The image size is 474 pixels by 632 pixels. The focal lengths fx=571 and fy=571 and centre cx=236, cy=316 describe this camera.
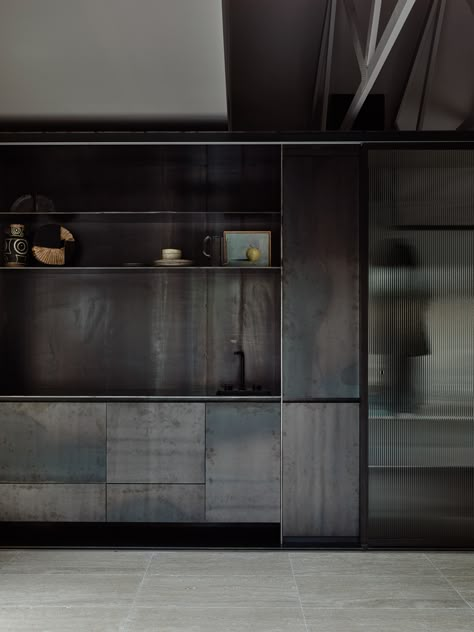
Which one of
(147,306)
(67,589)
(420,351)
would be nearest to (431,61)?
(420,351)

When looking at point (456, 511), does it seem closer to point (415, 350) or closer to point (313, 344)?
point (415, 350)

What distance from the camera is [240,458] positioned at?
13.1ft

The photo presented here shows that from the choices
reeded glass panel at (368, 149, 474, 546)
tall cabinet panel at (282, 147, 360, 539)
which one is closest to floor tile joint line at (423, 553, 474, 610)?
reeded glass panel at (368, 149, 474, 546)

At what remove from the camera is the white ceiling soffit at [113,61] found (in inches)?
112

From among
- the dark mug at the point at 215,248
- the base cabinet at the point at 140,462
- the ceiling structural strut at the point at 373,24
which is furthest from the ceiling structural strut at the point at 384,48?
the base cabinet at the point at 140,462

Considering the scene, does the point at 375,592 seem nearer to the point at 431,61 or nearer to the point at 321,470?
the point at 321,470

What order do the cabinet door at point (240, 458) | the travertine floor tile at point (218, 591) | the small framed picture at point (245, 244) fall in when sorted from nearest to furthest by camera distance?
the travertine floor tile at point (218, 591)
the cabinet door at point (240, 458)
the small framed picture at point (245, 244)

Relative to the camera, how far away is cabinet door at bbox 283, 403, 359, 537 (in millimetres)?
3893

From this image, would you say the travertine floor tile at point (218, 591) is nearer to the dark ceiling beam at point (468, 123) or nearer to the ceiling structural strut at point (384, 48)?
the ceiling structural strut at point (384, 48)

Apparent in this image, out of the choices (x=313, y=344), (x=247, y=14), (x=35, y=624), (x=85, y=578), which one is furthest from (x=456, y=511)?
(x=247, y=14)

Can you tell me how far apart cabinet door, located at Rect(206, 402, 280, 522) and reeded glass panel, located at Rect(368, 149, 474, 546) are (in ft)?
2.24

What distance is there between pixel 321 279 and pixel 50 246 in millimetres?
2085

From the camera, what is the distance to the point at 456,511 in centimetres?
386

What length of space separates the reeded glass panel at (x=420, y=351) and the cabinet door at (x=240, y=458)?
68 centimetres
